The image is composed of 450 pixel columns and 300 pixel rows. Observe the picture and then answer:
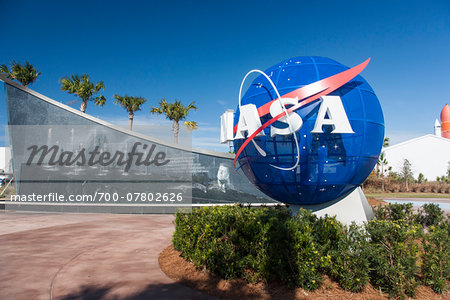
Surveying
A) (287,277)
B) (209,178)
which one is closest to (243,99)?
(287,277)

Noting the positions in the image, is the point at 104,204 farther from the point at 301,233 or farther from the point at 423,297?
the point at 423,297

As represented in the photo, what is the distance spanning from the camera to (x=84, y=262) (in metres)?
8.06

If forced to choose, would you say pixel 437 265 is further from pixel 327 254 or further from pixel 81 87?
pixel 81 87

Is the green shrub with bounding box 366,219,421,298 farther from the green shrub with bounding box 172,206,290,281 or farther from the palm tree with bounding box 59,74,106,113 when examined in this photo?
the palm tree with bounding box 59,74,106,113

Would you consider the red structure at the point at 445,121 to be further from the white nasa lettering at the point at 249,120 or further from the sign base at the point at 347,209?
the white nasa lettering at the point at 249,120

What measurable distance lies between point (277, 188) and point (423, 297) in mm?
3892

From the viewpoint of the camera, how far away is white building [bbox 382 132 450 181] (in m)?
56.5

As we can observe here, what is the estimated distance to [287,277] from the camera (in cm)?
602

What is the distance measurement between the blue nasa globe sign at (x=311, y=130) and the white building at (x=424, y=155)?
59429mm

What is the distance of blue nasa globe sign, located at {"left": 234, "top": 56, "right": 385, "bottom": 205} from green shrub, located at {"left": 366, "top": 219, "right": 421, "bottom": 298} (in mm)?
1825

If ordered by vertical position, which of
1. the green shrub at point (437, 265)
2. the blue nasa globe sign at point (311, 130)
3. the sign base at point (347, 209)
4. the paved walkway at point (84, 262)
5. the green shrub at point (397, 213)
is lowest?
the paved walkway at point (84, 262)

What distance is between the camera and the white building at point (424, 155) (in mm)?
56469
